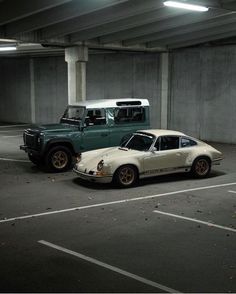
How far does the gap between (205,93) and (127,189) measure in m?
11.0

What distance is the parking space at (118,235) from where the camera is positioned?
5930 millimetres

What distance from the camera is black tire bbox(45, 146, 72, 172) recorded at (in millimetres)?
13594

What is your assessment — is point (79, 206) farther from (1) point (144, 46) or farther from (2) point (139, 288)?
(1) point (144, 46)

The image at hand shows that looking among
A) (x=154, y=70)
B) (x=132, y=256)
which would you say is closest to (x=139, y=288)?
(x=132, y=256)

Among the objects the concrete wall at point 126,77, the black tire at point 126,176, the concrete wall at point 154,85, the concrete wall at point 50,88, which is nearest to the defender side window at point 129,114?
the black tire at point 126,176

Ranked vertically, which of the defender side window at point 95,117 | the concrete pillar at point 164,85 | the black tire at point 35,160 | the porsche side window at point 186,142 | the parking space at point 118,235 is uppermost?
the concrete pillar at point 164,85

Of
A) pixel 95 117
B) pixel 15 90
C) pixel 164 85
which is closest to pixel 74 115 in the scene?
pixel 95 117

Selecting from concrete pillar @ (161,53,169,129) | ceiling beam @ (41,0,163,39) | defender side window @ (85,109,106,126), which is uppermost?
ceiling beam @ (41,0,163,39)

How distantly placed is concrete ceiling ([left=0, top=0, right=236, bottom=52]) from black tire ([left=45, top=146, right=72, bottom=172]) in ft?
13.9

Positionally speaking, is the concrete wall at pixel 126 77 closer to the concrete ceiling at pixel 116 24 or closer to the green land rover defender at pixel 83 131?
the concrete ceiling at pixel 116 24

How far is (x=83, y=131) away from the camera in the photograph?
13953mm

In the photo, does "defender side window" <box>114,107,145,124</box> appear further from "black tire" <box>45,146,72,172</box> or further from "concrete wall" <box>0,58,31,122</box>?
"concrete wall" <box>0,58,31,122</box>

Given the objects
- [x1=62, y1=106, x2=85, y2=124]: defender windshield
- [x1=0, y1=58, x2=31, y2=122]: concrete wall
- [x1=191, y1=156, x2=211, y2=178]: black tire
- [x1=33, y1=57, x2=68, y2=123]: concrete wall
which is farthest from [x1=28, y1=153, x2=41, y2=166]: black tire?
[x1=0, y1=58, x2=31, y2=122]: concrete wall

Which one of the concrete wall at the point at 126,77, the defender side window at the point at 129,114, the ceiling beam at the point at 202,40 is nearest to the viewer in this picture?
the defender side window at the point at 129,114
